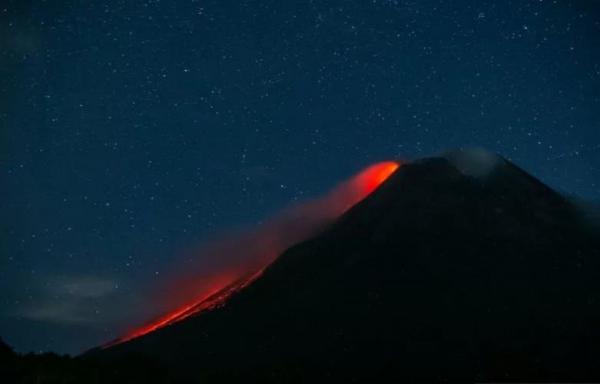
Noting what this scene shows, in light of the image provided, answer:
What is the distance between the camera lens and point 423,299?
306 ft

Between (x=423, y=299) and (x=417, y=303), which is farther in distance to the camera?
(x=423, y=299)

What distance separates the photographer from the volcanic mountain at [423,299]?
69.1 metres

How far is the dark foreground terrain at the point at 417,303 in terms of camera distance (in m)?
65.0

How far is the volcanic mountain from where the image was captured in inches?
2719

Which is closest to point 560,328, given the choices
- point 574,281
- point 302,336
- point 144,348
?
point 574,281

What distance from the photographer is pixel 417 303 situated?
92750mm

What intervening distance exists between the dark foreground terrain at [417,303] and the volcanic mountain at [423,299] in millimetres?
305

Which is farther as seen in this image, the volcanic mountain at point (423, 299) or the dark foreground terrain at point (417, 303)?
the volcanic mountain at point (423, 299)

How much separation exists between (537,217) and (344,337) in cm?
5397

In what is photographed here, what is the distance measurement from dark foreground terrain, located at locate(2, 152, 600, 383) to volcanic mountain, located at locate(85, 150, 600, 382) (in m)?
0.31

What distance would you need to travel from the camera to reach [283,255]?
12144 centimetres

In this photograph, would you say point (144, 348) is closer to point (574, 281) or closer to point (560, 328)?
point (560, 328)

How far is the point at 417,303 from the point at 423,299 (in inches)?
51.3

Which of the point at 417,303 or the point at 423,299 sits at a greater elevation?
the point at 423,299
